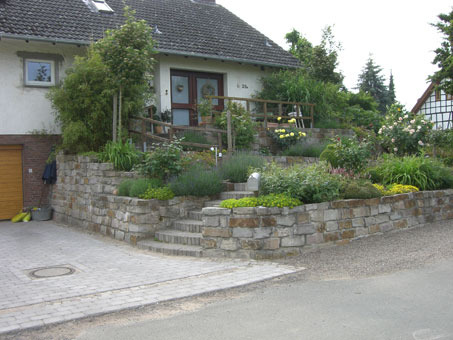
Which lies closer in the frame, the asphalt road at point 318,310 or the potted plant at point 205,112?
the asphalt road at point 318,310

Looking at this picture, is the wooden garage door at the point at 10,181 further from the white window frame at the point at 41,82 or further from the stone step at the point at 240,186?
the stone step at the point at 240,186

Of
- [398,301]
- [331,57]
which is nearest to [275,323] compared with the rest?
[398,301]

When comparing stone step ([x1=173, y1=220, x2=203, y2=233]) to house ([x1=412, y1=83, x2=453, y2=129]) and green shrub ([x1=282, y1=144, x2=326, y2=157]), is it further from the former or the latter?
house ([x1=412, y1=83, x2=453, y2=129])

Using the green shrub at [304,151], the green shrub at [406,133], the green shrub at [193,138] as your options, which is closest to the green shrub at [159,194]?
the green shrub at [193,138]

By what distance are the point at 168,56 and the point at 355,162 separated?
8517 mm

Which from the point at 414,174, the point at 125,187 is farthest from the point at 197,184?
the point at 414,174

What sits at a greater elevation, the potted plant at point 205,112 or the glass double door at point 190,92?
the glass double door at point 190,92

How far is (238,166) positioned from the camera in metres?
10.8

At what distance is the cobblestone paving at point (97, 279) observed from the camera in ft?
18.1

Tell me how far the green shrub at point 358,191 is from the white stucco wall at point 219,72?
8.39 meters

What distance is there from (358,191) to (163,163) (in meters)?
4.28

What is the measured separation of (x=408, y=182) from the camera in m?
10.5

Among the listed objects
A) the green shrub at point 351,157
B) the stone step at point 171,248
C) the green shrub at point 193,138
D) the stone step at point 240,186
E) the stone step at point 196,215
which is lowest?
the stone step at point 171,248

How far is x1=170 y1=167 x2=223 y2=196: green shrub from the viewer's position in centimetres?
988
